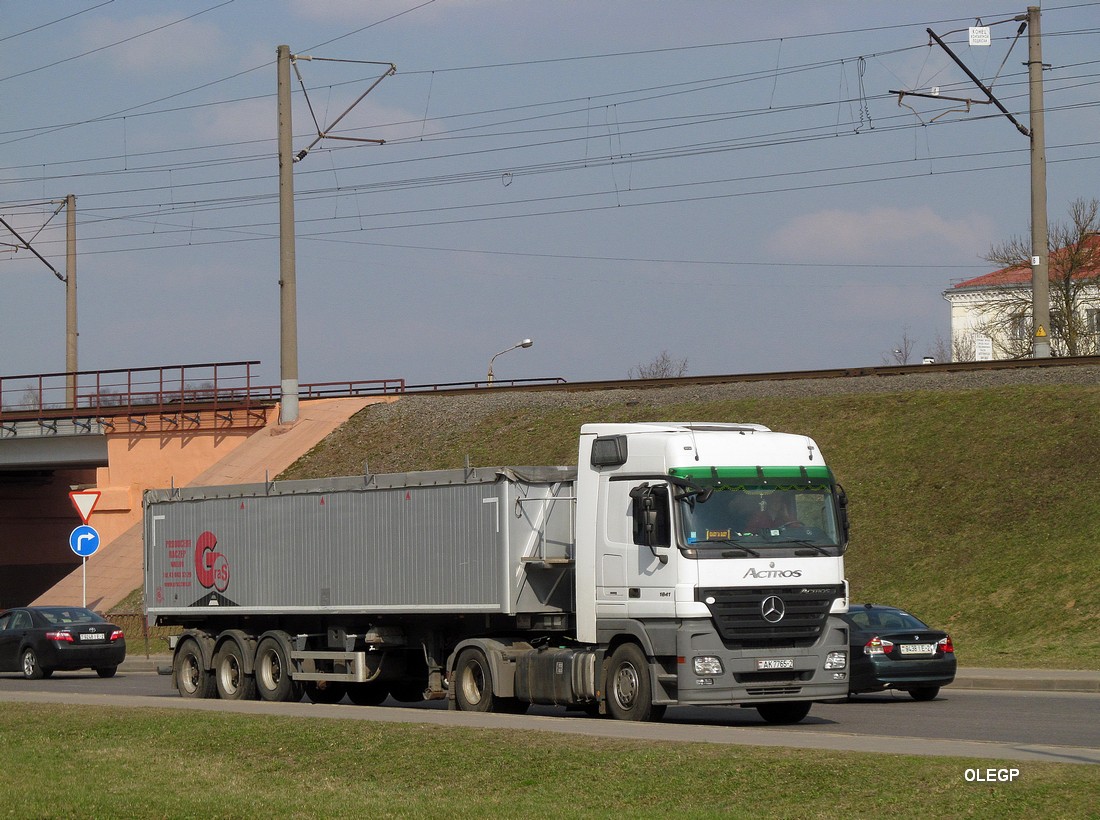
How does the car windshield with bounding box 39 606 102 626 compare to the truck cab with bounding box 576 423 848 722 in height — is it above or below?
below

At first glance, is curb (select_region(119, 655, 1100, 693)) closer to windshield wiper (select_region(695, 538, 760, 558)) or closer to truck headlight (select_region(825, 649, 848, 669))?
truck headlight (select_region(825, 649, 848, 669))

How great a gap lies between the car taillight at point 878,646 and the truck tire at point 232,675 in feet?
27.6

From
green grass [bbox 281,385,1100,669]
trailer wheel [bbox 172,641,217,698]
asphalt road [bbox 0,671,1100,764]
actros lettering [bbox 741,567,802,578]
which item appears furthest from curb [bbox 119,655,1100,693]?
actros lettering [bbox 741,567,802,578]

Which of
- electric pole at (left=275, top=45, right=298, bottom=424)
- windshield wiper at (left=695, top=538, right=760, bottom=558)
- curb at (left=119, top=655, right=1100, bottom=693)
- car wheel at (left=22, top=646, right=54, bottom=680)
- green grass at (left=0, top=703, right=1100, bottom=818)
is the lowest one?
car wheel at (left=22, top=646, right=54, bottom=680)

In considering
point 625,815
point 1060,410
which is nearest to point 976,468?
point 1060,410

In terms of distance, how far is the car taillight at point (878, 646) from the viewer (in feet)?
64.6

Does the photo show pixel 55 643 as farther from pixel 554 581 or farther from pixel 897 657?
pixel 897 657

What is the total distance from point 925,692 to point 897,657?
3.46ft

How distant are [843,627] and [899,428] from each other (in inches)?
738

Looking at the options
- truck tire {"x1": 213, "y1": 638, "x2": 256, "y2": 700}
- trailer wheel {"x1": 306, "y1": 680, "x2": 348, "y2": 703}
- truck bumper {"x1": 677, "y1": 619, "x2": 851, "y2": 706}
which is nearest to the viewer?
truck bumper {"x1": 677, "y1": 619, "x2": 851, "y2": 706}

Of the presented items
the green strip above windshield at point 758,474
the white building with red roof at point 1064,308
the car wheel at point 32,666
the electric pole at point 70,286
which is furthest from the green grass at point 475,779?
the white building with red roof at point 1064,308

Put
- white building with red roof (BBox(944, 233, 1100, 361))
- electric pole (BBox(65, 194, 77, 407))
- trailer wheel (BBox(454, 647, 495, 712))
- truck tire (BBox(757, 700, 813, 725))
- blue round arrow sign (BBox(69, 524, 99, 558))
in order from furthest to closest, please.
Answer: white building with red roof (BBox(944, 233, 1100, 361)), electric pole (BBox(65, 194, 77, 407)), blue round arrow sign (BBox(69, 524, 99, 558)), trailer wheel (BBox(454, 647, 495, 712)), truck tire (BBox(757, 700, 813, 725))

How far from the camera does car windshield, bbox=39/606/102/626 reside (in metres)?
30.1

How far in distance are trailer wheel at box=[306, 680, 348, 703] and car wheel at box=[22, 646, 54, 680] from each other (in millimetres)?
10667
